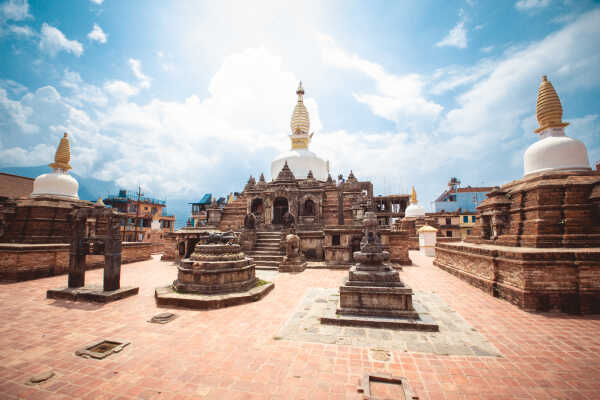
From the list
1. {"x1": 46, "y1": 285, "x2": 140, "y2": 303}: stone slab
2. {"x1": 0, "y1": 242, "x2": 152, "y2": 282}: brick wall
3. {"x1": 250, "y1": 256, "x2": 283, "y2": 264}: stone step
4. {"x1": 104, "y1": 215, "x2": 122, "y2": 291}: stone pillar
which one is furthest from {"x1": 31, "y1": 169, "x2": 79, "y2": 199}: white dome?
{"x1": 250, "y1": 256, "x2": 283, "y2": 264}: stone step

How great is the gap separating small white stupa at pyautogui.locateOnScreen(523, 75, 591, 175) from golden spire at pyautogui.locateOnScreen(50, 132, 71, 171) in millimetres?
24961

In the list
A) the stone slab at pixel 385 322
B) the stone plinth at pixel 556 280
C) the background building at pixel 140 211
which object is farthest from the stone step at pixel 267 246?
the background building at pixel 140 211

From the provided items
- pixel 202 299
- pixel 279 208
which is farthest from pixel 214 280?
pixel 279 208

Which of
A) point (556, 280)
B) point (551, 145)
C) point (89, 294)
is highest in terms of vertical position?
point (551, 145)

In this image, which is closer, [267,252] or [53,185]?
[53,185]

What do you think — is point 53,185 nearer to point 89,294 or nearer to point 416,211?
point 89,294

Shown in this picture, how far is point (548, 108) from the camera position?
35.8 ft

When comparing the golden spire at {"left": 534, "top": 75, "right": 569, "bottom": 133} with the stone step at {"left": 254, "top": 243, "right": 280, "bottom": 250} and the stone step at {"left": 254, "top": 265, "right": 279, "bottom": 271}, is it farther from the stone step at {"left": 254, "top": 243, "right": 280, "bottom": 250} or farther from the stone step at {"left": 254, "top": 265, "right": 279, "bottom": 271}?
the stone step at {"left": 254, "top": 243, "right": 280, "bottom": 250}

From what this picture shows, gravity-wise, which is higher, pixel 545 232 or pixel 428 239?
pixel 545 232

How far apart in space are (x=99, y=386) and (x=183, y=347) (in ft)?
4.43

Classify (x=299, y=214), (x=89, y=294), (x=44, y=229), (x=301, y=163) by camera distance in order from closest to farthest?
1. (x=89, y=294)
2. (x=44, y=229)
3. (x=299, y=214)
4. (x=301, y=163)

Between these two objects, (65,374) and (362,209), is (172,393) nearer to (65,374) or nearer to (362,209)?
(65,374)

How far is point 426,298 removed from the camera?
8141 mm

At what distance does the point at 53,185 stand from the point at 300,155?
2116 cm
